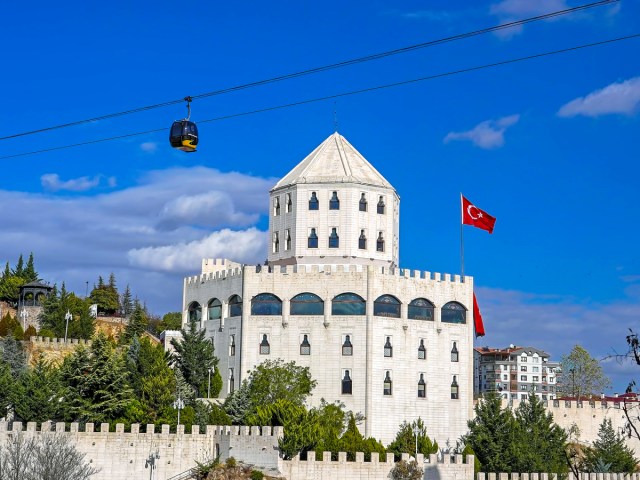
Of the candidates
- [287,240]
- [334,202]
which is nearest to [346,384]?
[287,240]

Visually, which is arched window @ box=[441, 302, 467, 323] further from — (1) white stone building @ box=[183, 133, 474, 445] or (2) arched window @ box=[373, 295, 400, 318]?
(2) arched window @ box=[373, 295, 400, 318]

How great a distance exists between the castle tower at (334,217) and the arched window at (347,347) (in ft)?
22.0

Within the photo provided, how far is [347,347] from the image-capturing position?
213 feet

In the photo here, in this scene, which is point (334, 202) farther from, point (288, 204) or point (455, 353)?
point (455, 353)

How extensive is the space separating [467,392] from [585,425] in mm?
11883

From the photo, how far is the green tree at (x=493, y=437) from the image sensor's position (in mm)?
58594

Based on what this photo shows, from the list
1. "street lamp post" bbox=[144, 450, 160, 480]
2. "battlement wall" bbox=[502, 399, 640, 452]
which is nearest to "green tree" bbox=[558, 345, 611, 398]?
"battlement wall" bbox=[502, 399, 640, 452]

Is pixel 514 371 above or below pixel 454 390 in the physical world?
above

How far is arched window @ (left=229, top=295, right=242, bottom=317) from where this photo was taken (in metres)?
67.6

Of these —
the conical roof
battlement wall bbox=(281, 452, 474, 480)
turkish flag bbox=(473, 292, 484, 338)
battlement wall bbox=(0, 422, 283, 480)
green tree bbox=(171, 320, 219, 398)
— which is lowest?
battlement wall bbox=(281, 452, 474, 480)

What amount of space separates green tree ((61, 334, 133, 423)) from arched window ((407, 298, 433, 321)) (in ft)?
67.3

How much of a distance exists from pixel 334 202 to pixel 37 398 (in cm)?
2679

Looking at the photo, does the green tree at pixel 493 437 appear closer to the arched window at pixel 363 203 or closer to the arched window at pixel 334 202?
the arched window at pixel 363 203

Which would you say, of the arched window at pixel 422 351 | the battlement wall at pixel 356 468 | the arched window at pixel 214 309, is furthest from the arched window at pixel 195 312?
the battlement wall at pixel 356 468
